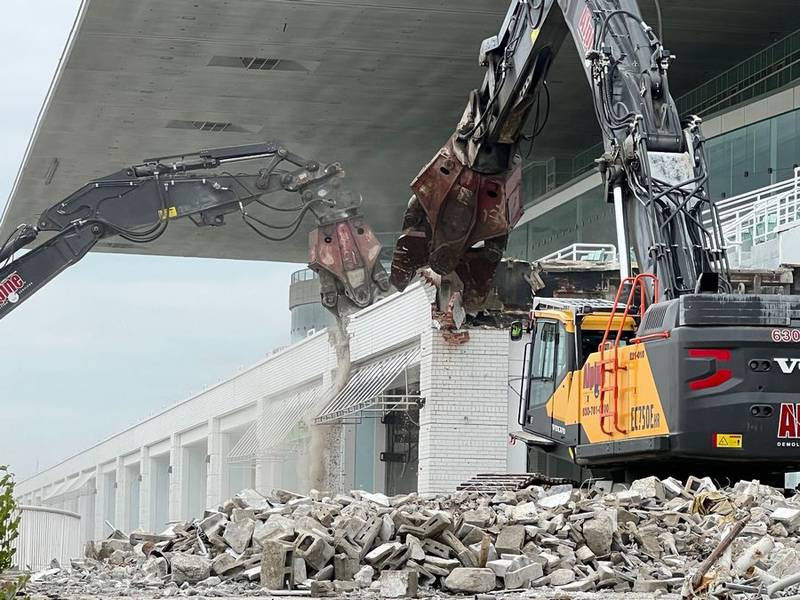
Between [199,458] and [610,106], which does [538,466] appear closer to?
[610,106]

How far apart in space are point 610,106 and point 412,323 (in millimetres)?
13464

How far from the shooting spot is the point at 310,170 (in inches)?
1057

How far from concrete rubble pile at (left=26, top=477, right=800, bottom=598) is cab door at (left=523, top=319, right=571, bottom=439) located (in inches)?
113

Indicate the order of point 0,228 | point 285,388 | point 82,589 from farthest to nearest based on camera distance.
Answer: point 0,228
point 285,388
point 82,589

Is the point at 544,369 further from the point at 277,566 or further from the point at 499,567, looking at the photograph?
the point at 277,566

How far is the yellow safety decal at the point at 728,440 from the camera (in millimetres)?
13047

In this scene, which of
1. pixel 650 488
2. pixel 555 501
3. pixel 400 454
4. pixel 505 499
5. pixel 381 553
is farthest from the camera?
pixel 400 454

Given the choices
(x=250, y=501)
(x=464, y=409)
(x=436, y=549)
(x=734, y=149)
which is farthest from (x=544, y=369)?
(x=734, y=149)

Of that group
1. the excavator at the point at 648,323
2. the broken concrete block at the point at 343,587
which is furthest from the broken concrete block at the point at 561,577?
the excavator at the point at 648,323

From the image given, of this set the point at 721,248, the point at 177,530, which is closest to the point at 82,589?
the point at 177,530

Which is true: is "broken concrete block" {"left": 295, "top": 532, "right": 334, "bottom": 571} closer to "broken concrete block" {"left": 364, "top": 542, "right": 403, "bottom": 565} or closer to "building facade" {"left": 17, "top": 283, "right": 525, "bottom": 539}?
"broken concrete block" {"left": 364, "top": 542, "right": 403, "bottom": 565}

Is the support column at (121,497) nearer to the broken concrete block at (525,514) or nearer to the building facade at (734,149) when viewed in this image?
the building facade at (734,149)

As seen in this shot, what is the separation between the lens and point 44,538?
14.7 m

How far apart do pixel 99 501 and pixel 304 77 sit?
34.3 metres
